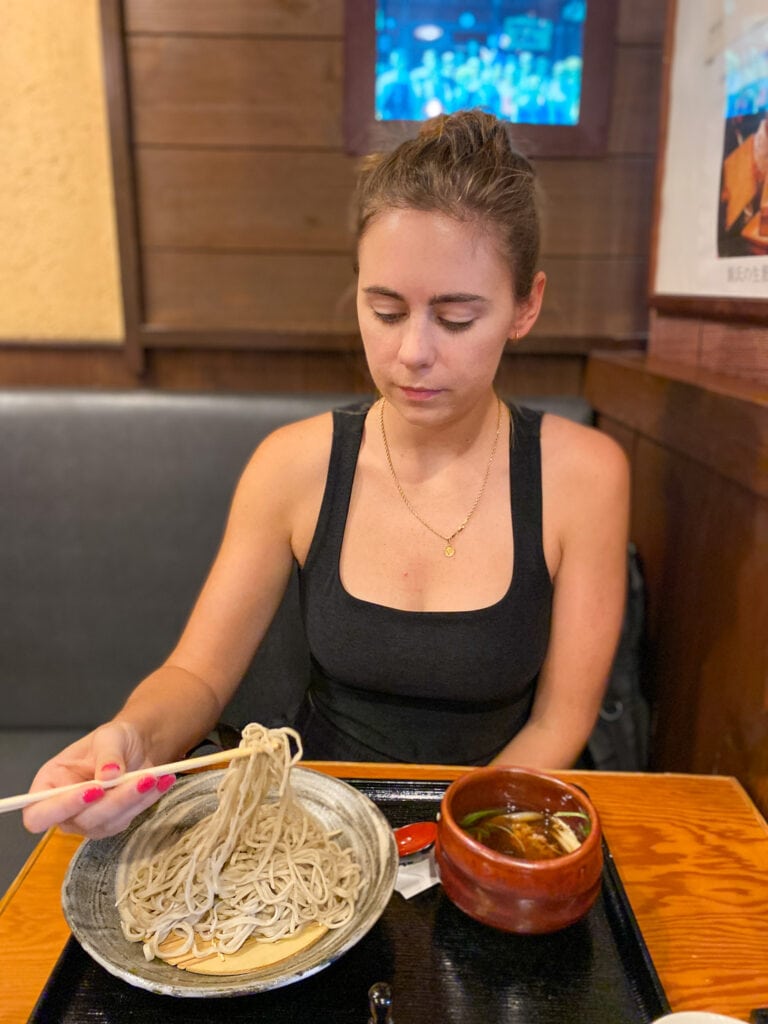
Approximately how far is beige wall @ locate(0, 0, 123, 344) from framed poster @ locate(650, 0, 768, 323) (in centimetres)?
140

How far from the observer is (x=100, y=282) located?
2104mm

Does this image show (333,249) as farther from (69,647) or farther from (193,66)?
(69,647)

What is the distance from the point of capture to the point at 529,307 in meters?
1.27

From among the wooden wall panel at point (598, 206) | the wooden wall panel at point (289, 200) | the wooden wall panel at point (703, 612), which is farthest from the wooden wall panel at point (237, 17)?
the wooden wall panel at point (703, 612)

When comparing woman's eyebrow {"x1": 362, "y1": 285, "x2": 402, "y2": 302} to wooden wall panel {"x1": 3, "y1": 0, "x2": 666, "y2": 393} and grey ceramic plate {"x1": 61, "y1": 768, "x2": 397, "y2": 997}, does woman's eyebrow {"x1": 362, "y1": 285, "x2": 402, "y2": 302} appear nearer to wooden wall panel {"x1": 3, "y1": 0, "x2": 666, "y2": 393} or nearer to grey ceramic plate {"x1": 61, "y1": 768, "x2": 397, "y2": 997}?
grey ceramic plate {"x1": 61, "y1": 768, "x2": 397, "y2": 997}

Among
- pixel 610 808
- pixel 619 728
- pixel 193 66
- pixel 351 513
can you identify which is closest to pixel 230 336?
pixel 193 66

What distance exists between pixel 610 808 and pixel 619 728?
72 centimetres

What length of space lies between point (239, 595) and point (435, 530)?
13.8 inches

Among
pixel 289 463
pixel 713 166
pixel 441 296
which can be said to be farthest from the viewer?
pixel 713 166

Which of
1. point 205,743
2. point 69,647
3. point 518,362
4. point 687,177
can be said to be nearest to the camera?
point 205,743

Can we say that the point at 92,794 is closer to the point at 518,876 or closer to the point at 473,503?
the point at 518,876

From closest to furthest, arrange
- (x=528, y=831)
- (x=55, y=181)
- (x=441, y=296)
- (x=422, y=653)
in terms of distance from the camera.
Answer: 1. (x=528, y=831)
2. (x=441, y=296)
3. (x=422, y=653)
4. (x=55, y=181)

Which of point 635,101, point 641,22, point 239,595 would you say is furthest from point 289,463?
point 641,22

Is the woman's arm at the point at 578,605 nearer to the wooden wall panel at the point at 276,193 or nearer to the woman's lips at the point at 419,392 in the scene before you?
the woman's lips at the point at 419,392
